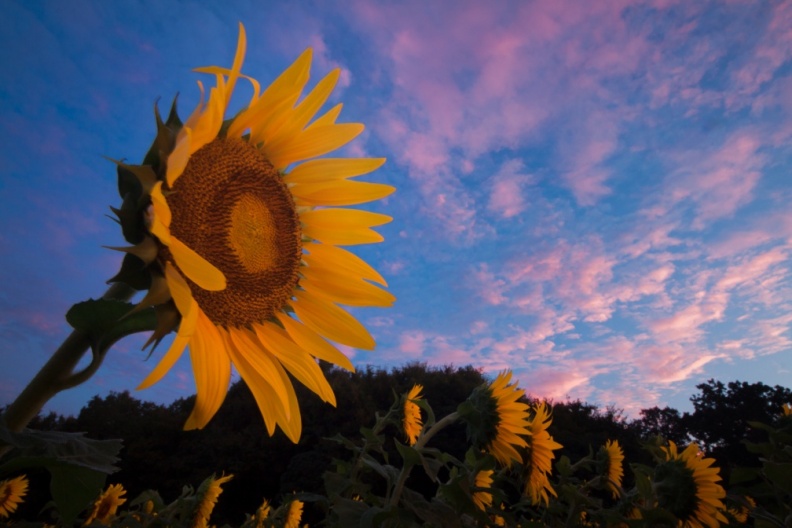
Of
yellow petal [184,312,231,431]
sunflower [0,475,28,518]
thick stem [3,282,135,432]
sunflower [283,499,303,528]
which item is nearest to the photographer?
thick stem [3,282,135,432]

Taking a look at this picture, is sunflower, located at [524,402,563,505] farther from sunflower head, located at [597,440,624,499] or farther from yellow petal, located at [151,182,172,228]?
yellow petal, located at [151,182,172,228]

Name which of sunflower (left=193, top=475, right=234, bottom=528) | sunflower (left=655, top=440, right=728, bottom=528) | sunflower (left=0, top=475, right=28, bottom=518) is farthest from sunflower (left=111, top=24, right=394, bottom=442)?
sunflower (left=0, top=475, right=28, bottom=518)

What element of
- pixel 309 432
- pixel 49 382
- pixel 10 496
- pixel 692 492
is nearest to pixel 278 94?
pixel 49 382

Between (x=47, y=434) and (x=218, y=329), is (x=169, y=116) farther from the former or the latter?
(x=47, y=434)

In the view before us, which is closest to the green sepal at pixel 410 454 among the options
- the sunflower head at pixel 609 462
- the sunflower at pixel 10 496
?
the sunflower head at pixel 609 462

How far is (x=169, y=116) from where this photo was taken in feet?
3.55

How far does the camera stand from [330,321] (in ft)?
4.92

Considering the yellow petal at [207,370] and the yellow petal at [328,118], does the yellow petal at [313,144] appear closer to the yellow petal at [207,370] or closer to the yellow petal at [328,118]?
the yellow petal at [328,118]

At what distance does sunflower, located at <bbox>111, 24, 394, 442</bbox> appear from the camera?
3.23ft

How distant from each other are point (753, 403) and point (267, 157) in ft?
76.2

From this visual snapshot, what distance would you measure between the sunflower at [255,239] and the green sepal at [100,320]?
0.16 feet

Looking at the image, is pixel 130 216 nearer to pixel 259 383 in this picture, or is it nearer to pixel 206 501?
pixel 259 383

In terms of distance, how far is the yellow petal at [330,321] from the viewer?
4.81 ft

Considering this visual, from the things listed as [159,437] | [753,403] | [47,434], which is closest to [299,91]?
[47,434]
